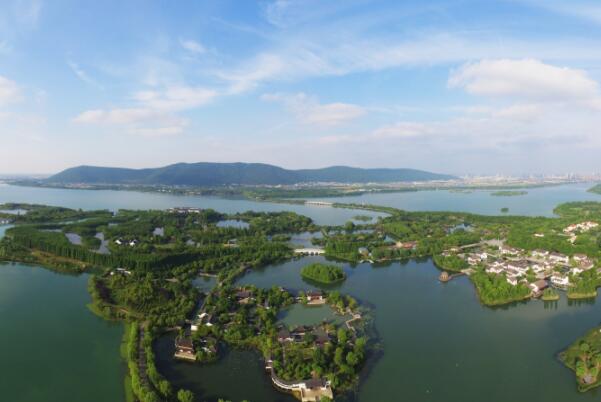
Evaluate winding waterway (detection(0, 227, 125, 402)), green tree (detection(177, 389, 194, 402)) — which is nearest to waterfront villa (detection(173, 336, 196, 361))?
winding waterway (detection(0, 227, 125, 402))

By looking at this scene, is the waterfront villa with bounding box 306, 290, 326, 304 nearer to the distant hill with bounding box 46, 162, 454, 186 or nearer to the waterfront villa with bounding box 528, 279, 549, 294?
the waterfront villa with bounding box 528, 279, 549, 294

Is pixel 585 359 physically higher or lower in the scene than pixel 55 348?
higher

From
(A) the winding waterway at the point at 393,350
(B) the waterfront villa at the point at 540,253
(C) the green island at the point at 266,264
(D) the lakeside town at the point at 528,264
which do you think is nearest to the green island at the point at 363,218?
(C) the green island at the point at 266,264

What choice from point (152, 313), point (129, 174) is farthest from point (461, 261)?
point (129, 174)

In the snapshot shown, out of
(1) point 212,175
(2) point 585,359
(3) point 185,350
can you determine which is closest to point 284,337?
(3) point 185,350

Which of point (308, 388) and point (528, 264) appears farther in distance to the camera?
point (528, 264)

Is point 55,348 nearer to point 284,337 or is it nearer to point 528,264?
point 284,337

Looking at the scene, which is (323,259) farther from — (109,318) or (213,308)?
(109,318)
